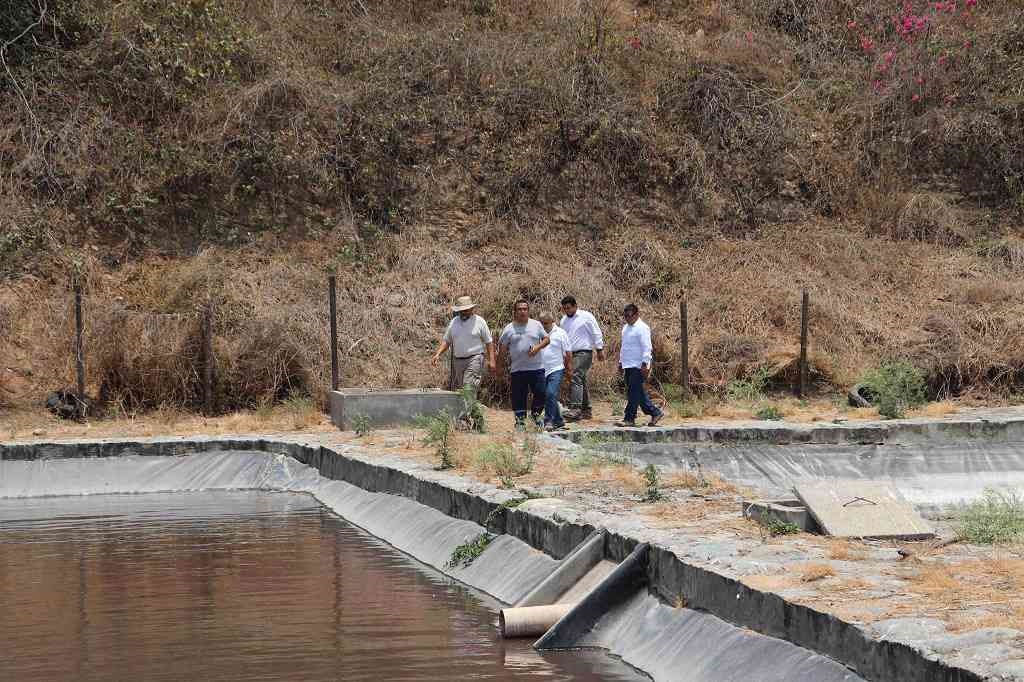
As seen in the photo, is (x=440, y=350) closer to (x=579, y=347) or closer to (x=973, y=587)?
(x=579, y=347)

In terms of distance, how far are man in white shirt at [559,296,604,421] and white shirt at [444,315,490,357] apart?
1.86 m

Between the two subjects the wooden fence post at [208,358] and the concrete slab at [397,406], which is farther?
the wooden fence post at [208,358]

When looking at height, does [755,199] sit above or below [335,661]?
above

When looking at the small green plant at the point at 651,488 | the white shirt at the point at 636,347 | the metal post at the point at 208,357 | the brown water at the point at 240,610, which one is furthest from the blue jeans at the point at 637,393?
the metal post at the point at 208,357

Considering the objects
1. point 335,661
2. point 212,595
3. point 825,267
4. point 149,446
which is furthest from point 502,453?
point 825,267

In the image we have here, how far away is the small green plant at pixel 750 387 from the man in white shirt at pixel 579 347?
326 centimetres

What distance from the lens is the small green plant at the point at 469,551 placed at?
11.8 m

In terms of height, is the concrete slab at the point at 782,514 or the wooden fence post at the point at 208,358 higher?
the wooden fence post at the point at 208,358

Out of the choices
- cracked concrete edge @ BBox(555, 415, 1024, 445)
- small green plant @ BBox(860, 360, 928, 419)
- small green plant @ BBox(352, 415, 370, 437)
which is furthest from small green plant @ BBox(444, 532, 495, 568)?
small green plant @ BBox(860, 360, 928, 419)

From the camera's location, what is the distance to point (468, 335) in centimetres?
2033

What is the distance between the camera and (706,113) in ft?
116

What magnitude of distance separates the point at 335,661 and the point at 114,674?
120 centimetres

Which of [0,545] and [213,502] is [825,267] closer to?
[213,502]

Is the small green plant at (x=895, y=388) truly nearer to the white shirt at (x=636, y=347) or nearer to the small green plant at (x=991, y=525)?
the white shirt at (x=636, y=347)
